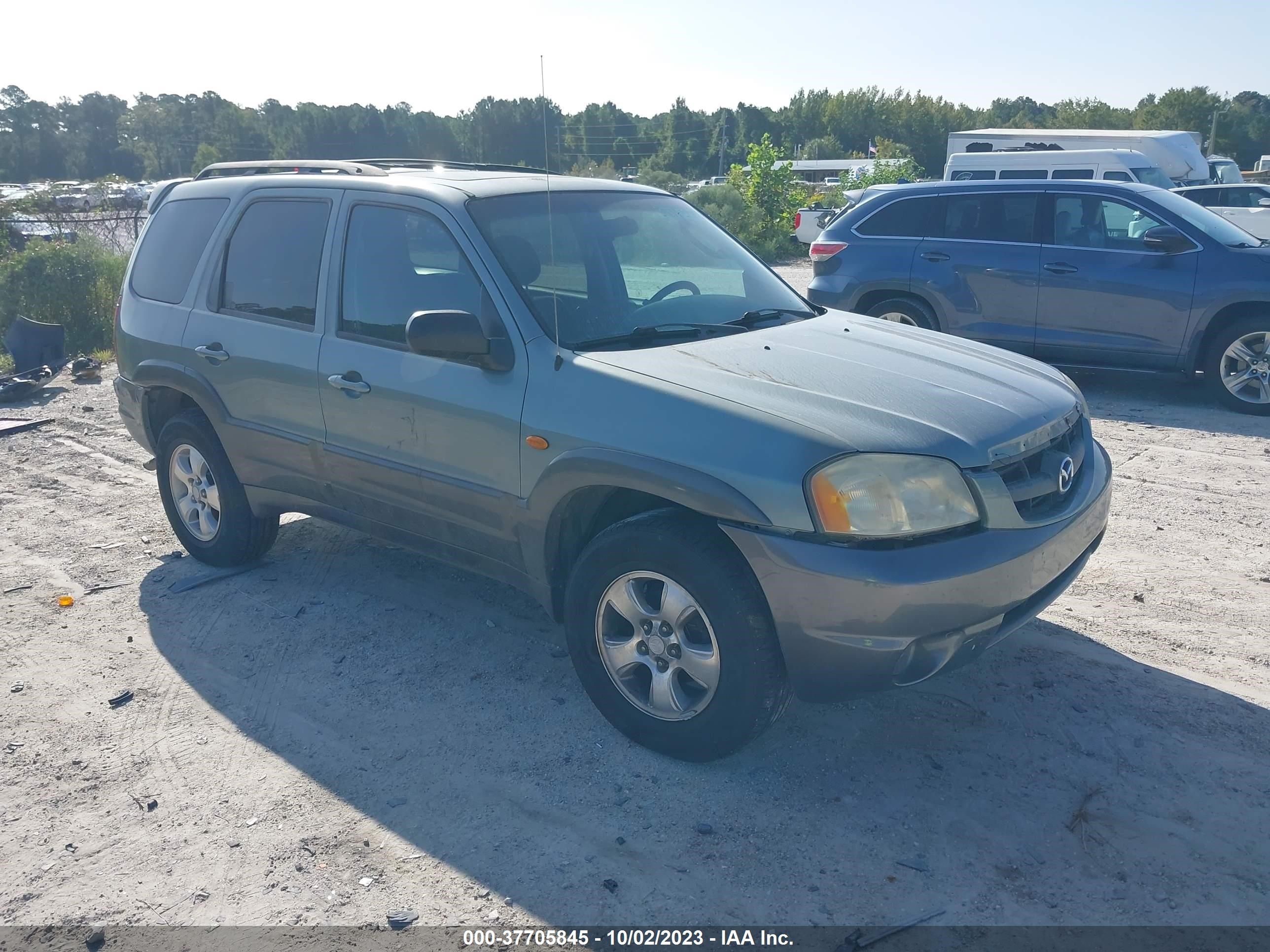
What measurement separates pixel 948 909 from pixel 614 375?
1.92 meters

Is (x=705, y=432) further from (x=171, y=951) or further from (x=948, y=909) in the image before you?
(x=171, y=951)

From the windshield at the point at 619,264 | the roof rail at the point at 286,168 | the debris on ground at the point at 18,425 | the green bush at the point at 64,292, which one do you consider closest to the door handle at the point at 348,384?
the windshield at the point at 619,264

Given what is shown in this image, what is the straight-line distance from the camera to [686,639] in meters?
3.31

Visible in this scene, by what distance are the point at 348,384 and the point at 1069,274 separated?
6583mm

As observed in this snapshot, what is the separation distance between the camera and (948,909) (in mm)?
2754

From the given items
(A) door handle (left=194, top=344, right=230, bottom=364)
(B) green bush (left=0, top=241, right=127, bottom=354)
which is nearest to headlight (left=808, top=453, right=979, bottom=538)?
(A) door handle (left=194, top=344, right=230, bottom=364)

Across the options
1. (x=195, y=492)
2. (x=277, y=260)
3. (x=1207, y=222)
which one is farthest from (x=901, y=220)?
(x=195, y=492)

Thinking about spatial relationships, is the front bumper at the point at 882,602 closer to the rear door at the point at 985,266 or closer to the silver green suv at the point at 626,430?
the silver green suv at the point at 626,430

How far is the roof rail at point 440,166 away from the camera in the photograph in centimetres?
488

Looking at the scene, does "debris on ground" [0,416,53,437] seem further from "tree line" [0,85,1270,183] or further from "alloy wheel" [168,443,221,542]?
"tree line" [0,85,1270,183]

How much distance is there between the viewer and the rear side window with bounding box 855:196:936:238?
9.30 metres

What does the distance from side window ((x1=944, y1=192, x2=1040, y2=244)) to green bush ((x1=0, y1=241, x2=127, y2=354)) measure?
994 cm

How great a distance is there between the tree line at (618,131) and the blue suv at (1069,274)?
11.7 meters

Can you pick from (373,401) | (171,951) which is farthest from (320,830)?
(373,401)
